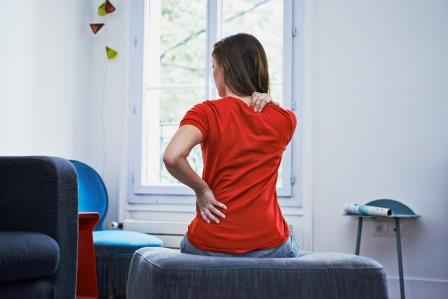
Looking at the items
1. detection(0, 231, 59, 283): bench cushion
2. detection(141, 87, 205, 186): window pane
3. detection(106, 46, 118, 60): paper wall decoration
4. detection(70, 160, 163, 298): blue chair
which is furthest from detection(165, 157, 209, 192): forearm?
detection(106, 46, 118, 60): paper wall decoration

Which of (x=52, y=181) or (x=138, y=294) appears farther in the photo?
(x=52, y=181)

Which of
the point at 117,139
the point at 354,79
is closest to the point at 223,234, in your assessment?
the point at 354,79

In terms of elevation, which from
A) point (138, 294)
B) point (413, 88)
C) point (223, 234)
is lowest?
point (138, 294)

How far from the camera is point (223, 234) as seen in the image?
4.18ft

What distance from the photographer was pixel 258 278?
1.14m

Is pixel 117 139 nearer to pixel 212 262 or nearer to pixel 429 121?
pixel 429 121

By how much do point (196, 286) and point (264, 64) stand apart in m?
0.63

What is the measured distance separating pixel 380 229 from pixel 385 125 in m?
0.63

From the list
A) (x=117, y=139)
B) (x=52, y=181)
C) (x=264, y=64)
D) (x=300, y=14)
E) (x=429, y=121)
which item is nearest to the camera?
(x=264, y=64)

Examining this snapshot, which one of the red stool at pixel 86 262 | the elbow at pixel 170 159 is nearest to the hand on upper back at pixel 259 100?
the elbow at pixel 170 159

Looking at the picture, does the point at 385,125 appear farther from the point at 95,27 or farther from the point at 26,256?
the point at 26,256

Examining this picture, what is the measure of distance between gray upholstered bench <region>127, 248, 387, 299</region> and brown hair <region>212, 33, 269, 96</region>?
18.2 inches

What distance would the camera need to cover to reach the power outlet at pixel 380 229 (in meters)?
3.15

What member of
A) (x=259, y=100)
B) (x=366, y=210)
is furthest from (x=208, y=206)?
(x=366, y=210)
